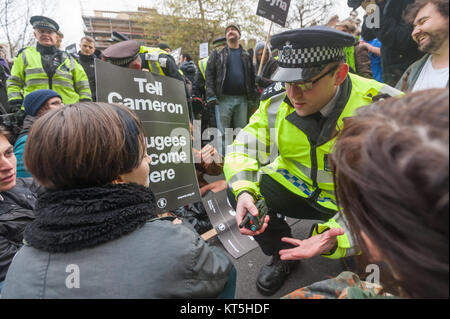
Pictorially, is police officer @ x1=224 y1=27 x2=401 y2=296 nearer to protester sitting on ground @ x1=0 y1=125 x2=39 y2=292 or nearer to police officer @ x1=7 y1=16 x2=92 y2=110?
protester sitting on ground @ x1=0 y1=125 x2=39 y2=292

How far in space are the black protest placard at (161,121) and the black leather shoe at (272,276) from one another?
31.3 inches

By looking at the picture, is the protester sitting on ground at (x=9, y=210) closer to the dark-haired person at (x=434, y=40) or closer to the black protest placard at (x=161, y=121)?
the black protest placard at (x=161, y=121)

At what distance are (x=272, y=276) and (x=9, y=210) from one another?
→ 1.73 m

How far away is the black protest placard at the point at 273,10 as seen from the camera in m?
3.04

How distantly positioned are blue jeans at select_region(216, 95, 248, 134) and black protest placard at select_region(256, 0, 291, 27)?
1.43 metres

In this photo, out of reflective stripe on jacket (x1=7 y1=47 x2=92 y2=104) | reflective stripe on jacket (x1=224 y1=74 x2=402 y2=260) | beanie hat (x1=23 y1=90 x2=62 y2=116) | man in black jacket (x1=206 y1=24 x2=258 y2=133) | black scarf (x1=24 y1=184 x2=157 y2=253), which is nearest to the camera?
black scarf (x1=24 y1=184 x2=157 y2=253)

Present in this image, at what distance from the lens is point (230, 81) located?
13.8ft

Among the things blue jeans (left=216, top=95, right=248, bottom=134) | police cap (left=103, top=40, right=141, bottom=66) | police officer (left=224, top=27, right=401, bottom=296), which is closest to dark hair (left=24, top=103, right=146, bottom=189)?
police officer (left=224, top=27, right=401, bottom=296)

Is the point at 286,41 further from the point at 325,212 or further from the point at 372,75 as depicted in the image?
the point at 372,75

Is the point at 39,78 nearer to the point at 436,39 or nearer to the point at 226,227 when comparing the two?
the point at 226,227

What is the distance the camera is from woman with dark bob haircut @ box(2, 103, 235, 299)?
74 cm

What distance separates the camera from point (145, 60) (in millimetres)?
3119

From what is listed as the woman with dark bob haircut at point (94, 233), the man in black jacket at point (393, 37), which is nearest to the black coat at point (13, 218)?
the woman with dark bob haircut at point (94, 233)
